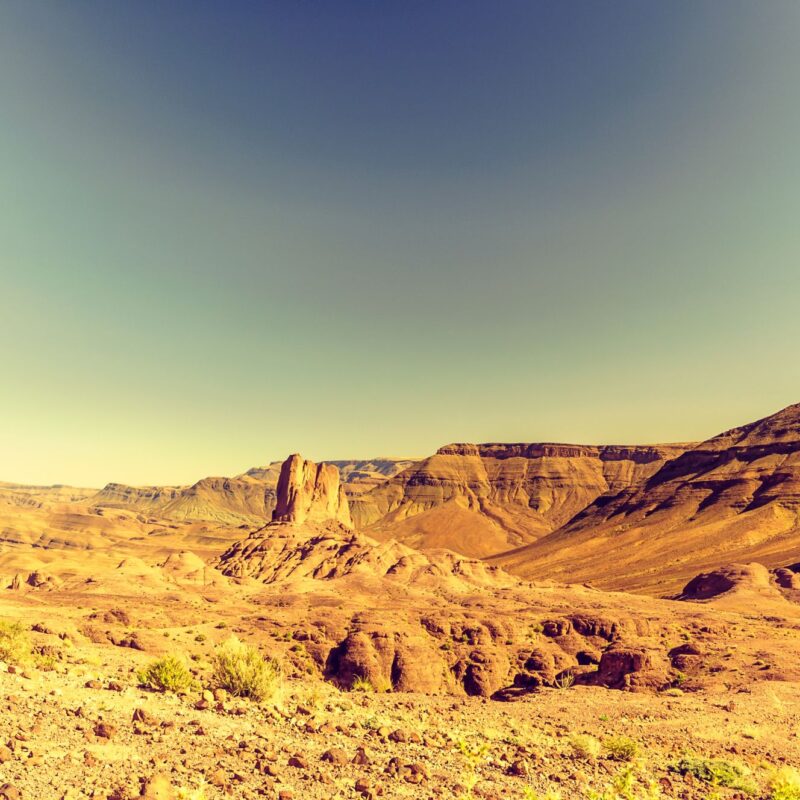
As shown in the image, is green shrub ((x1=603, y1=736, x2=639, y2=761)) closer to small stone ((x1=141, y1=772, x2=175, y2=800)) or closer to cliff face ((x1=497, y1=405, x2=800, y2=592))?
small stone ((x1=141, y1=772, x2=175, y2=800))

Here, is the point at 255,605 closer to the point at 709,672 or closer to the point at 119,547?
the point at 709,672

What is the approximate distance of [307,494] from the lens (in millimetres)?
115625

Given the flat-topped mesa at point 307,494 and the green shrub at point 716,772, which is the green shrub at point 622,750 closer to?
the green shrub at point 716,772

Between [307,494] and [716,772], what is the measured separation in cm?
10833

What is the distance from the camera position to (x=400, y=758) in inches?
402

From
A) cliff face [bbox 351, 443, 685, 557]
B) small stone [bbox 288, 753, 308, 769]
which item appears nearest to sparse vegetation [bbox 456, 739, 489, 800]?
small stone [bbox 288, 753, 308, 769]

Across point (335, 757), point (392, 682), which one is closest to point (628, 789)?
point (335, 757)

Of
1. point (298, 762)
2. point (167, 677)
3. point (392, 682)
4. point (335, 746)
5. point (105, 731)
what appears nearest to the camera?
point (298, 762)

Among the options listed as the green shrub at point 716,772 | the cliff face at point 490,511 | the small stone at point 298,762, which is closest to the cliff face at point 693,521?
the cliff face at point 490,511

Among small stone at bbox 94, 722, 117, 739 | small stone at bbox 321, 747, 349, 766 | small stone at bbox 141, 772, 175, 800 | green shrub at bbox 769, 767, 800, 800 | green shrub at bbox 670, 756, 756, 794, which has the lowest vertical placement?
green shrub at bbox 670, 756, 756, 794

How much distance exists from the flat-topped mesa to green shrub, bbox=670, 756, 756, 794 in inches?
3830

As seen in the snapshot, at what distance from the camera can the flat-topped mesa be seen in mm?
110375

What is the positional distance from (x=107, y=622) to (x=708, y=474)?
123 m

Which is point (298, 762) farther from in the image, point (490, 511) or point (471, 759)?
point (490, 511)
